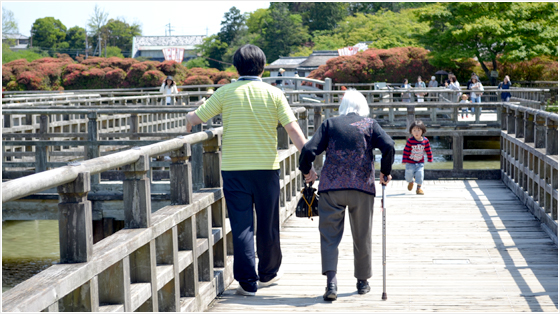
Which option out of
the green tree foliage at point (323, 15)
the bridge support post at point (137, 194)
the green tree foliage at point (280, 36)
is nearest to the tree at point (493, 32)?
the bridge support post at point (137, 194)

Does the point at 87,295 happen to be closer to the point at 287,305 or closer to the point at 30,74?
the point at 287,305

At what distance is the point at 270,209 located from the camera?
4785 millimetres

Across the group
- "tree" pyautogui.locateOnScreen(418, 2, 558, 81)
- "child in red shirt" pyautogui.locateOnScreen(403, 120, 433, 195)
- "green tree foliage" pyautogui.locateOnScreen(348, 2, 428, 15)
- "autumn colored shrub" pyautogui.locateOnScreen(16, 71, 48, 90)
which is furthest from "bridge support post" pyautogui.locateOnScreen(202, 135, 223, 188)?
"green tree foliage" pyautogui.locateOnScreen(348, 2, 428, 15)

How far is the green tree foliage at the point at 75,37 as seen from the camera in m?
122

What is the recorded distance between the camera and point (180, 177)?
4.37 meters

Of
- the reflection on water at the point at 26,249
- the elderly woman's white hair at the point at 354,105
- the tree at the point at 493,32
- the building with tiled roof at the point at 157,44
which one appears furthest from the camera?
the building with tiled roof at the point at 157,44

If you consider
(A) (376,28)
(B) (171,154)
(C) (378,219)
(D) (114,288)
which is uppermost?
(A) (376,28)

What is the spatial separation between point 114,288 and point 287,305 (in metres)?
1.75

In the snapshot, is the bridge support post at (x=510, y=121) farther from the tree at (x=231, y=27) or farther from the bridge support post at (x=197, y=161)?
the tree at (x=231, y=27)

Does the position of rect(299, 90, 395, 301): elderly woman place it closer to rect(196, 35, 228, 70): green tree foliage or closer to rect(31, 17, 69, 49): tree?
rect(196, 35, 228, 70): green tree foliage

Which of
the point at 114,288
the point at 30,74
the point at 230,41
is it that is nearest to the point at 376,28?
the point at 230,41

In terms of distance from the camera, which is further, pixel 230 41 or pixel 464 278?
pixel 230 41

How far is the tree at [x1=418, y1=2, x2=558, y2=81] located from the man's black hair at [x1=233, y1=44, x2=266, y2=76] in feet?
105

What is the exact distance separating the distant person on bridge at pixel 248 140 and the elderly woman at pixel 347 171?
0.71 ft
